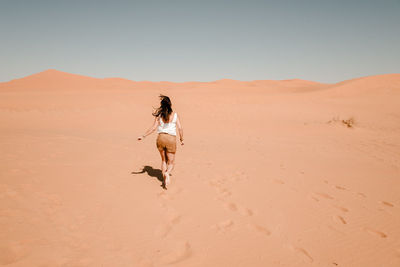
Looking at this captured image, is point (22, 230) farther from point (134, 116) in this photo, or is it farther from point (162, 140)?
point (134, 116)

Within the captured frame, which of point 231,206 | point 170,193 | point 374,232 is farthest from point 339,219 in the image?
point 170,193

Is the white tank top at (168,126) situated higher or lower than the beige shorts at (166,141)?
higher

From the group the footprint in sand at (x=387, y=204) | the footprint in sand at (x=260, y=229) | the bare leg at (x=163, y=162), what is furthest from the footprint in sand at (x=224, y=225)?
the footprint in sand at (x=387, y=204)

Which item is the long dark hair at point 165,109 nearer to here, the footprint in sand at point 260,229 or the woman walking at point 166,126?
the woman walking at point 166,126

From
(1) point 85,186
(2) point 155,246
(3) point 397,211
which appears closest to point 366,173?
(3) point 397,211

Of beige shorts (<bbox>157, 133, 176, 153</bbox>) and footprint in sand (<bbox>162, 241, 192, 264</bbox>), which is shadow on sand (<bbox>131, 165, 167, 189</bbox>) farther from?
footprint in sand (<bbox>162, 241, 192, 264</bbox>)

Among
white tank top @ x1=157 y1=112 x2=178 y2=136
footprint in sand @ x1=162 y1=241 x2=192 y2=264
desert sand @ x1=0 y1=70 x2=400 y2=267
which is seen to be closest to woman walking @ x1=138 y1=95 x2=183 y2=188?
white tank top @ x1=157 y1=112 x2=178 y2=136

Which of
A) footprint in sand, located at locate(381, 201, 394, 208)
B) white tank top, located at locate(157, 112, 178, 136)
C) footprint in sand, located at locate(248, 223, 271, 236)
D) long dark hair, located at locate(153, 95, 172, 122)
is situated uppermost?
long dark hair, located at locate(153, 95, 172, 122)

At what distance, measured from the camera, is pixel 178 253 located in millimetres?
2643

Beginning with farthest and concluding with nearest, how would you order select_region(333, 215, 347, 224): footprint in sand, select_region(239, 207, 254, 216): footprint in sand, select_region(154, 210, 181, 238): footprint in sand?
select_region(239, 207, 254, 216): footprint in sand < select_region(333, 215, 347, 224): footprint in sand < select_region(154, 210, 181, 238): footprint in sand

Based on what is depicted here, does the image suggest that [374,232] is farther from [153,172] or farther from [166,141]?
[153,172]

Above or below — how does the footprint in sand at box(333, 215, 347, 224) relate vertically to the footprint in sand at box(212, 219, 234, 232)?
below

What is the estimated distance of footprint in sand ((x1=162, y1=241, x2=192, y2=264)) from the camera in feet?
8.29

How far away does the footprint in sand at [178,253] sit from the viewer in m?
2.53
